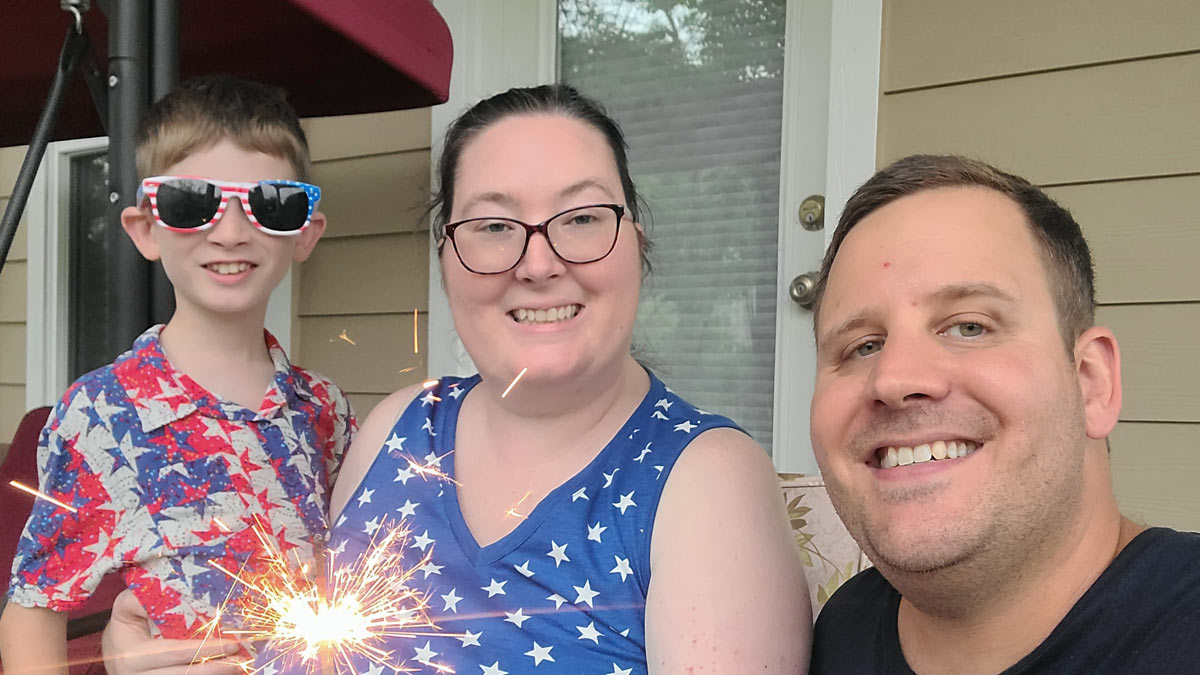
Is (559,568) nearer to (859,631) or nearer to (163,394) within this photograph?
(859,631)

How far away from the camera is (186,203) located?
53.7 inches

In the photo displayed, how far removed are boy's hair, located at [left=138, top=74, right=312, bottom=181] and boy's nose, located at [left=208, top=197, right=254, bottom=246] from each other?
0.37ft

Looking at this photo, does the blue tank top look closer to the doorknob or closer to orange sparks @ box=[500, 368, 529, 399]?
orange sparks @ box=[500, 368, 529, 399]

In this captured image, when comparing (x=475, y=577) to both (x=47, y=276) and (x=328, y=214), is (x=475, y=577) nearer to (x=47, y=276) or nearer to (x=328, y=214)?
(x=328, y=214)

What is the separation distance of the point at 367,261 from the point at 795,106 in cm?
142

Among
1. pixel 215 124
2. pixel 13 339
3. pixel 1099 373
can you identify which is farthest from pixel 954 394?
pixel 13 339

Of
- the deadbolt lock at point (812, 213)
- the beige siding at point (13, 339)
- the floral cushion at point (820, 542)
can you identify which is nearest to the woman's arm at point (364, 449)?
the floral cushion at point (820, 542)

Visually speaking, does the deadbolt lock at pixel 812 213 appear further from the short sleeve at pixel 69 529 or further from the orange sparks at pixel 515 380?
the short sleeve at pixel 69 529

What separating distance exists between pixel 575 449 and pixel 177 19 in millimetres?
1070

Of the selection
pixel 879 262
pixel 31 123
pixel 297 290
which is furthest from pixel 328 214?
pixel 879 262

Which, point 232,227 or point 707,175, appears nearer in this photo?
point 232,227

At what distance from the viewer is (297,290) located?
10.0 ft

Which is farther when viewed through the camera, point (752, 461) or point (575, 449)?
point (575, 449)

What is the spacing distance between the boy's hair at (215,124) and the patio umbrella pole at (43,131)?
17 centimetres
